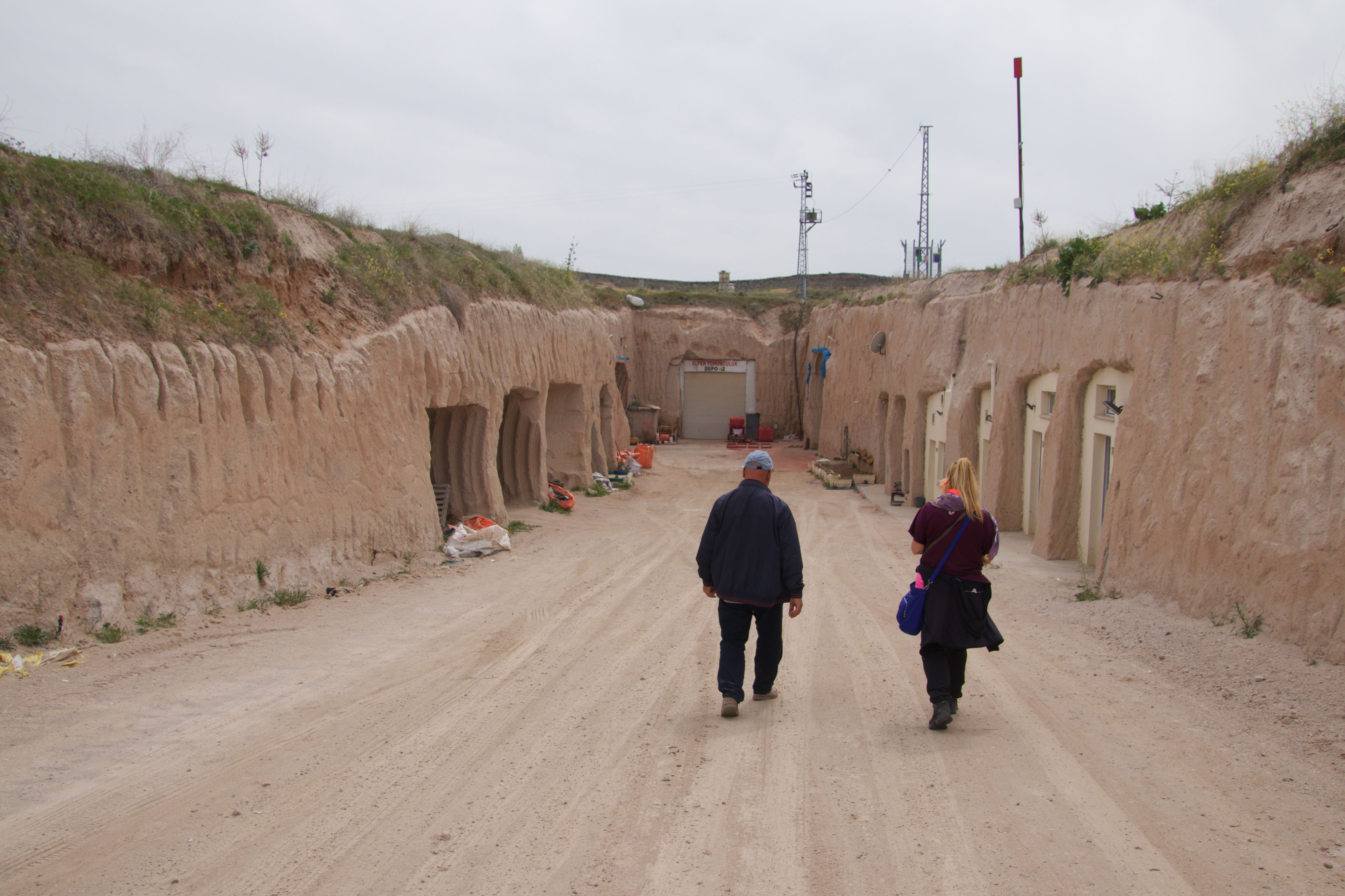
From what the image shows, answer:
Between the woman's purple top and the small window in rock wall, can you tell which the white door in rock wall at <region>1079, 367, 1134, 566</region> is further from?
the woman's purple top

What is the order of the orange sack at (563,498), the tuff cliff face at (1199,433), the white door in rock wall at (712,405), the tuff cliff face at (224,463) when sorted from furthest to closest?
the white door in rock wall at (712,405), the orange sack at (563,498), the tuff cliff face at (224,463), the tuff cliff face at (1199,433)

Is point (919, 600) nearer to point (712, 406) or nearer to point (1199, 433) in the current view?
point (1199, 433)

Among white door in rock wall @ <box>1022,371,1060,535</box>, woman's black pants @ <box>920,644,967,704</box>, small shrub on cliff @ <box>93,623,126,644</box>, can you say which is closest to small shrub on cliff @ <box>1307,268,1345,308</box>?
woman's black pants @ <box>920,644,967,704</box>

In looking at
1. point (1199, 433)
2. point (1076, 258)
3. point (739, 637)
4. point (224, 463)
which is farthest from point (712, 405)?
point (739, 637)

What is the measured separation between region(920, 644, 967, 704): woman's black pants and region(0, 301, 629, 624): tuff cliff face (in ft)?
21.8

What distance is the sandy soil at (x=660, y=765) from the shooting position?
384 centimetres

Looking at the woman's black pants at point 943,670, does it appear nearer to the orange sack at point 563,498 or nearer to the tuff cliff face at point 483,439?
the tuff cliff face at point 483,439

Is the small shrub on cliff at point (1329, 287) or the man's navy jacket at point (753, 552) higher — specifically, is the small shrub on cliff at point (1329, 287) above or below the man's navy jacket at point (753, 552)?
above

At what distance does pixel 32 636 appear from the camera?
6.80m

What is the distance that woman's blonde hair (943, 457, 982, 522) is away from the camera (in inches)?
217

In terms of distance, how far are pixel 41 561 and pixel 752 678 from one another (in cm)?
576

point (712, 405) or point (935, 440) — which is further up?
point (712, 405)

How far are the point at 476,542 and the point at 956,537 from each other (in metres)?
8.65

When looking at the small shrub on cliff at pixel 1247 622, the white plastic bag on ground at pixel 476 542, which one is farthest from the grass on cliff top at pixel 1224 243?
the white plastic bag on ground at pixel 476 542
